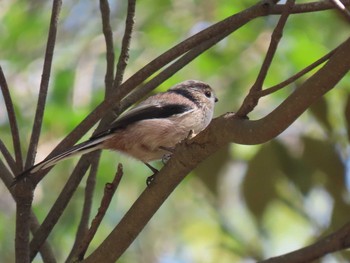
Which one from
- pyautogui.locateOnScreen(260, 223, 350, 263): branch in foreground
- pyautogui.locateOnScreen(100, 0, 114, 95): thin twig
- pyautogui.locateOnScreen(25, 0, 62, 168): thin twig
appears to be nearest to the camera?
pyautogui.locateOnScreen(260, 223, 350, 263): branch in foreground

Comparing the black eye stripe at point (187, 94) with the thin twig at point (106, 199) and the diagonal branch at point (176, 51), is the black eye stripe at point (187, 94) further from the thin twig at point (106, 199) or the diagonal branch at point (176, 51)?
the thin twig at point (106, 199)

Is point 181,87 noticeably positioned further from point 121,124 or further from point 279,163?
point 279,163

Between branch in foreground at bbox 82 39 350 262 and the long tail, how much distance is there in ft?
1.45

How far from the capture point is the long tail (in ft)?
8.66

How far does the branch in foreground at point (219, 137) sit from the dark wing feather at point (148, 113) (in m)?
1.22

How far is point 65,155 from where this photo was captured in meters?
2.94

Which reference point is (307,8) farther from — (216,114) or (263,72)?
(216,114)

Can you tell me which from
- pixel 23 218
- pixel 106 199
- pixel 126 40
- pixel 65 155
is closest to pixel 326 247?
pixel 106 199

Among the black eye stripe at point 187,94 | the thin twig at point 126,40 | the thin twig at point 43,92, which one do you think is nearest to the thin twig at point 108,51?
the thin twig at point 126,40

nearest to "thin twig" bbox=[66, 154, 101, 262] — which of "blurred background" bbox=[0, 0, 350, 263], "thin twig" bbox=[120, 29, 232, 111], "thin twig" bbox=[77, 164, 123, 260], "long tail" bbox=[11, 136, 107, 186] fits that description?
"long tail" bbox=[11, 136, 107, 186]

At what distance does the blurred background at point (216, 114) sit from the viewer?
2990 millimetres

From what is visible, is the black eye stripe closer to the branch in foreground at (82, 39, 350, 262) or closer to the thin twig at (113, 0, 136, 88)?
the thin twig at (113, 0, 136, 88)

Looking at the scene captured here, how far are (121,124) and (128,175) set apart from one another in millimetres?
1894

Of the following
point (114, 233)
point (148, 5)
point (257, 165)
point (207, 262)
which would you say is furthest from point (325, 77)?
point (207, 262)
